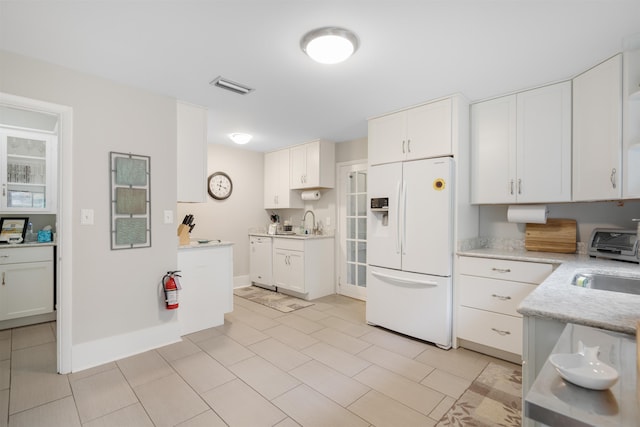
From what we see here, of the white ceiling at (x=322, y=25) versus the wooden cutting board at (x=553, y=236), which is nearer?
the white ceiling at (x=322, y=25)

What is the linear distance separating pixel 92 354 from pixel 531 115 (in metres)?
4.18

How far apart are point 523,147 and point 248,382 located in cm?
300

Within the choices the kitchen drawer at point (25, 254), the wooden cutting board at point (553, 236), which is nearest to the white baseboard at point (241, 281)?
the kitchen drawer at point (25, 254)

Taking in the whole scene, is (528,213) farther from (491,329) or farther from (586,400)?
(586,400)

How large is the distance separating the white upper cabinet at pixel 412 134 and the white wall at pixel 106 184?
2.09 meters

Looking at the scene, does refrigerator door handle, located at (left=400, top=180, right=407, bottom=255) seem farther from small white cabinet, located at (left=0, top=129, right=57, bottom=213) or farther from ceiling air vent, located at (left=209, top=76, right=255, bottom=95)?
small white cabinet, located at (left=0, top=129, right=57, bottom=213)

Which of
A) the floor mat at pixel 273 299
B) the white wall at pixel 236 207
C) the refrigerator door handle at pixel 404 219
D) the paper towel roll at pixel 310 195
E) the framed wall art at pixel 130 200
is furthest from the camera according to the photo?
the paper towel roll at pixel 310 195

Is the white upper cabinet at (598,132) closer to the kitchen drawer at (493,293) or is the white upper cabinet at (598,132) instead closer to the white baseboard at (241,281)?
the kitchen drawer at (493,293)

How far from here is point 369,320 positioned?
131 inches

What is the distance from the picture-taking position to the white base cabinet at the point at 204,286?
303cm

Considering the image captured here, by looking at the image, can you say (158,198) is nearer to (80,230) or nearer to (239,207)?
(80,230)

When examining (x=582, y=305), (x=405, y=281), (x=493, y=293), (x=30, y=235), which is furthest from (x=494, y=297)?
(x=30, y=235)

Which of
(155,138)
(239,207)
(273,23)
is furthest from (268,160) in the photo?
(273,23)

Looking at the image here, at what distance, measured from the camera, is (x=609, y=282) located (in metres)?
1.90
